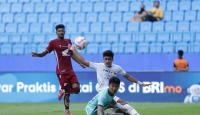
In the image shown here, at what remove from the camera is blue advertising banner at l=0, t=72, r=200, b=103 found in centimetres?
1570

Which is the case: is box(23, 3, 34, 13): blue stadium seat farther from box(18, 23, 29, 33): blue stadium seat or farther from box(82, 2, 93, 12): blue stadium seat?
box(82, 2, 93, 12): blue stadium seat

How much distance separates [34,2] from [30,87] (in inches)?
342

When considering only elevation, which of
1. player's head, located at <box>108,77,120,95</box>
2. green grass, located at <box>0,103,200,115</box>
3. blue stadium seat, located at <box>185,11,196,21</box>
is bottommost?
green grass, located at <box>0,103,200,115</box>

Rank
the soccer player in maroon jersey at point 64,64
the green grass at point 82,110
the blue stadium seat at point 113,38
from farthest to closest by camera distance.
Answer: the blue stadium seat at point 113,38 → the green grass at point 82,110 → the soccer player in maroon jersey at point 64,64

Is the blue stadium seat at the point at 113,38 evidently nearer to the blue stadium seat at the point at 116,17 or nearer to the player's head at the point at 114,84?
the blue stadium seat at the point at 116,17

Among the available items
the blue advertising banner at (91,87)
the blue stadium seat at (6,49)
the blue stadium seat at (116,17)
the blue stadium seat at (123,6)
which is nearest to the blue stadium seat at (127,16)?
the blue stadium seat at (116,17)

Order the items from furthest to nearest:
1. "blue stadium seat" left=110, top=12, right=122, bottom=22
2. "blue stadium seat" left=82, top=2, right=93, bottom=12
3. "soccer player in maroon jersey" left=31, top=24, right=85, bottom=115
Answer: "blue stadium seat" left=82, top=2, right=93, bottom=12 < "blue stadium seat" left=110, top=12, right=122, bottom=22 < "soccer player in maroon jersey" left=31, top=24, right=85, bottom=115

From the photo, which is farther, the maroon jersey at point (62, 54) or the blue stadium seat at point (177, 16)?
the blue stadium seat at point (177, 16)

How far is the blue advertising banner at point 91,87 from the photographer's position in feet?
51.5

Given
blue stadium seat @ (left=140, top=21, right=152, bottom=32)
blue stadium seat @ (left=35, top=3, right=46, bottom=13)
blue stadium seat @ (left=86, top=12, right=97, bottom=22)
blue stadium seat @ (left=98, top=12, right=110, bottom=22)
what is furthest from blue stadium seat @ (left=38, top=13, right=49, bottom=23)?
blue stadium seat @ (left=140, top=21, right=152, bottom=32)

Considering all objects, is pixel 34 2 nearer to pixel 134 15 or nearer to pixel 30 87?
pixel 134 15

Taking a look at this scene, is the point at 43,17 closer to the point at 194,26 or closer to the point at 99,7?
the point at 99,7

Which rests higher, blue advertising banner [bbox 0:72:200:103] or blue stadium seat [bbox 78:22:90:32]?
blue stadium seat [bbox 78:22:90:32]

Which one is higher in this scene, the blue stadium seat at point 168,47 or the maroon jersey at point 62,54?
the blue stadium seat at point 168,47
